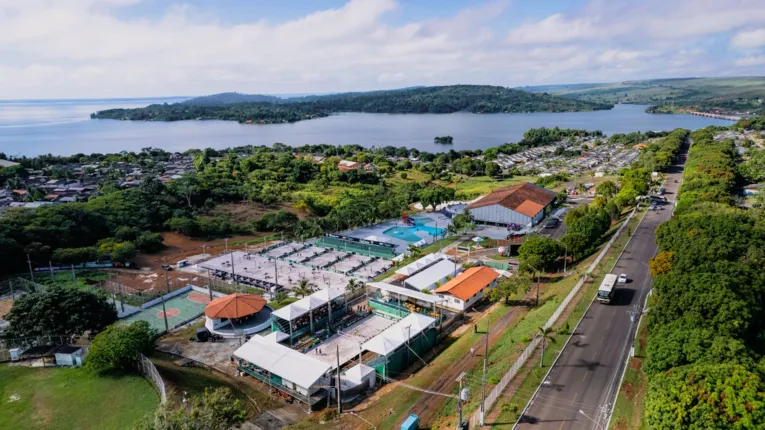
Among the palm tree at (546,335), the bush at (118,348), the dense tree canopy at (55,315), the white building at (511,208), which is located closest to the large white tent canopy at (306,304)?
the bush at (118,348)

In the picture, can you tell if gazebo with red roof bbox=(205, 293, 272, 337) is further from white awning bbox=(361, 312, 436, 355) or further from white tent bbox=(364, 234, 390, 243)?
white tent bbox=(364, 234, 390, 243)

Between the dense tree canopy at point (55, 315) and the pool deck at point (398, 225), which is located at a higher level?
the dense tree canopy at point (55, 315)

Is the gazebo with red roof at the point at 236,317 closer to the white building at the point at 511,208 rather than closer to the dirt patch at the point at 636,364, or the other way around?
the dirt patch at the point at 636,364

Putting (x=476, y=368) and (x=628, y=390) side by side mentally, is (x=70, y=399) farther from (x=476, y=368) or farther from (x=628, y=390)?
(x=628, y=390)

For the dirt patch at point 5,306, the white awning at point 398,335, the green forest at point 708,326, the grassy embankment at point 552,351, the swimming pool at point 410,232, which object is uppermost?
the green forest at point 708,326

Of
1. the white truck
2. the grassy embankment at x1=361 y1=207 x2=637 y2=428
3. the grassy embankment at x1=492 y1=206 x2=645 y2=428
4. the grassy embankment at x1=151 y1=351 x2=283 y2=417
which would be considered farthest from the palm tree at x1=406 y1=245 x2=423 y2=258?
the grassy embankment at x1=151 y1=351 x2=283 y2=417

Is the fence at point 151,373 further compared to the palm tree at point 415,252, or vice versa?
the palm tree at point 415,252

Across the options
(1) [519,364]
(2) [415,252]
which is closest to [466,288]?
(1) [519,364]

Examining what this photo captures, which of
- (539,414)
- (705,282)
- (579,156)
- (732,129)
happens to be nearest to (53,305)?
(539,414)
